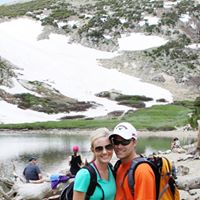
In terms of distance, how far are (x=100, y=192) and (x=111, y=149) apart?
50 cm

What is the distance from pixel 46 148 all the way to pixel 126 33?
9657cm

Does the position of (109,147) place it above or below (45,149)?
below

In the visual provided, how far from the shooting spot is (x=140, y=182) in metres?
5.19

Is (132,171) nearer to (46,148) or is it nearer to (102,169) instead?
(102,169)

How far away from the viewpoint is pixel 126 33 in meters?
136

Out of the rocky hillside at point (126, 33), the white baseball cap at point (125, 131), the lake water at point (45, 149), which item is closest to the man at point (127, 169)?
the white baseball cap at point (125, 131)

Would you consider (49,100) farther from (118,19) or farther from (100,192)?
(100,192)

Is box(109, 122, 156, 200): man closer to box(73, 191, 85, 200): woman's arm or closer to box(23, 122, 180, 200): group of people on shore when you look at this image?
box(23, 122, 180, 200): group of people on shore

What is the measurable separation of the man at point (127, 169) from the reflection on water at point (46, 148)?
21032mm

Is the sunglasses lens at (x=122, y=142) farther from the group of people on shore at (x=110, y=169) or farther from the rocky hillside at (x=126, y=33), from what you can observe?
the rocky hillside at (x=126, y=33)

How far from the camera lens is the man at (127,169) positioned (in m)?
5.16

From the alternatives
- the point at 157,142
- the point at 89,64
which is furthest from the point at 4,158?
the point at 89,64

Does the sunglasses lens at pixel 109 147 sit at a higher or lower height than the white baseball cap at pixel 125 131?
lower

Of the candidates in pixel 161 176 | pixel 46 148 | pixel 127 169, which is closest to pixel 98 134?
pixel 127 169
